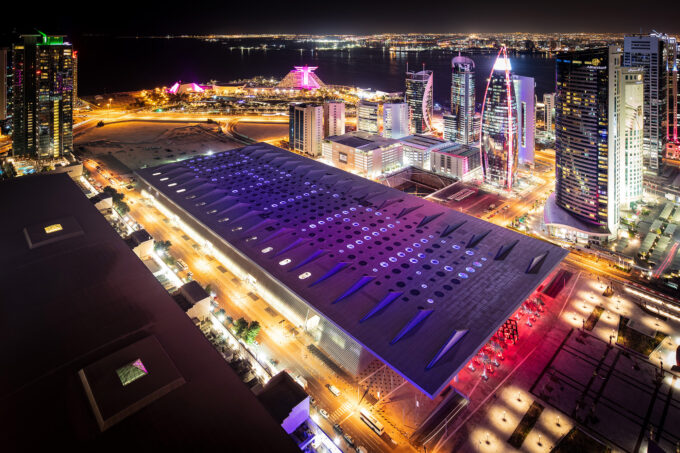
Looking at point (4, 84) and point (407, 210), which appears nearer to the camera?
point (407, 210)

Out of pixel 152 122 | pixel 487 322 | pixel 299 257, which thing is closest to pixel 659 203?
pixel 487 322

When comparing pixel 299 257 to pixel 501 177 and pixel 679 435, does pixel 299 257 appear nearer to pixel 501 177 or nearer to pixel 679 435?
pixel 679 435

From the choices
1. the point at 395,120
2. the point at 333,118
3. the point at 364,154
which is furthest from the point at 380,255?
the point at 395,120

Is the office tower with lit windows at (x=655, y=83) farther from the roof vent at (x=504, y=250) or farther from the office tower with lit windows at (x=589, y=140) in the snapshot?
the roof vent at (x=504, y=250)

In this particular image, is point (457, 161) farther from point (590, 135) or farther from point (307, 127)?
point (307, 127)

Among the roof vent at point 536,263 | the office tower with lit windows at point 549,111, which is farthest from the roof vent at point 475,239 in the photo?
the office tower with lit windows at point 549,111

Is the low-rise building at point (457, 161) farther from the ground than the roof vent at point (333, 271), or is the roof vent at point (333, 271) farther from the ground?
the low-rise building at point (457, 161)
